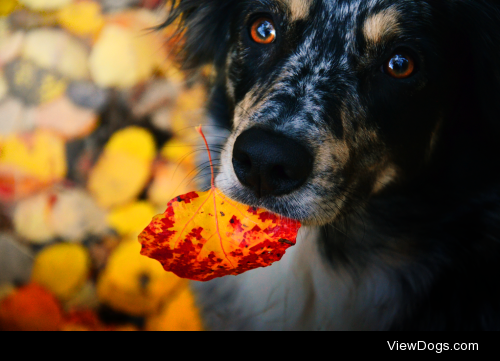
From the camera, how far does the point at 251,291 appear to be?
2.13 meters

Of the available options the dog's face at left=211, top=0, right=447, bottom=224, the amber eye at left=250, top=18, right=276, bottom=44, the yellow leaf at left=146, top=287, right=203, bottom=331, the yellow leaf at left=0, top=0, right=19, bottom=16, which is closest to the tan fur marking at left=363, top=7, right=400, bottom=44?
the dog's face at left=211, top=0, right=447, bottom=224

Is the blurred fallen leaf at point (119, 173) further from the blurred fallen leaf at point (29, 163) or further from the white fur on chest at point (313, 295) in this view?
the white fur on chest at point (313, 295)

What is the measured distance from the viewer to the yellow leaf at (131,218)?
268 cm

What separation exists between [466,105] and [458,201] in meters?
0.41

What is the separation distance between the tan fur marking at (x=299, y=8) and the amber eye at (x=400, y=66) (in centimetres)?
34

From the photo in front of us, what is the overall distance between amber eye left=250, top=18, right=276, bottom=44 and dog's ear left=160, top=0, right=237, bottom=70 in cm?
32

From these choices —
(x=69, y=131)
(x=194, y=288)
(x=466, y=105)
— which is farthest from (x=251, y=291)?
(x=69, y=131)

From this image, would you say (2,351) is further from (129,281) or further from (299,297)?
(299,297)

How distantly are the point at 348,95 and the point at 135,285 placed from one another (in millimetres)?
1606

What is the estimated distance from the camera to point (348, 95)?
1.62m

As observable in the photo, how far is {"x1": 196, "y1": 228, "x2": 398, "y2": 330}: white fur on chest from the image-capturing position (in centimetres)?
204

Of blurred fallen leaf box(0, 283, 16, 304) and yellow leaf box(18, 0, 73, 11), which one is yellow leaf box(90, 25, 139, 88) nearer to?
yellow leaf box(18, 0, 73, 11)

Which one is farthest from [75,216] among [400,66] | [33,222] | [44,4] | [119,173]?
[400,66]

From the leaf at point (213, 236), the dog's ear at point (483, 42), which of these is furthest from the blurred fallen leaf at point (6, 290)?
the dog's ear at point (483, 42)
